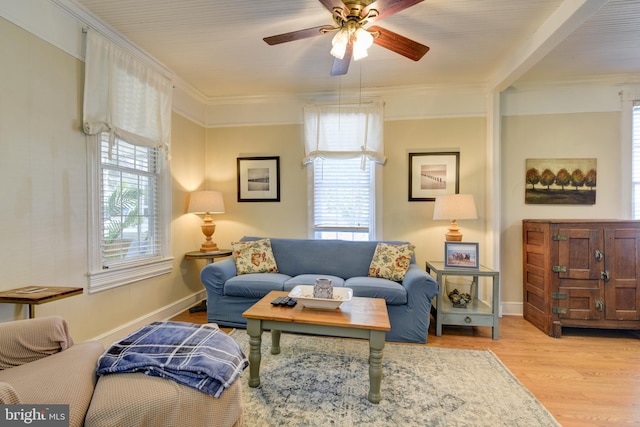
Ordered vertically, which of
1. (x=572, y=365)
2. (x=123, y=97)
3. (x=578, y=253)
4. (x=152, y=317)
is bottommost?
(x=572, y=365)

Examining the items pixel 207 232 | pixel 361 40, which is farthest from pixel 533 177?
pixel 207 232

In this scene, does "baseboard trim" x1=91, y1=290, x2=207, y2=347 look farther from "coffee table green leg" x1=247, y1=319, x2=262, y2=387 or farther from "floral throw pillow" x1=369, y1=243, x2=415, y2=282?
"floral throw pillow" x1=369, y1=243, x2=415, y2=282

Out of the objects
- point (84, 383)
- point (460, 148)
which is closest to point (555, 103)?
point (460, 148)

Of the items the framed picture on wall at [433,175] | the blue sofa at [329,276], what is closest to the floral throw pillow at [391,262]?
the blue sofa at [329,276]

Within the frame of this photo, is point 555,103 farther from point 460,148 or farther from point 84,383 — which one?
point 84,383

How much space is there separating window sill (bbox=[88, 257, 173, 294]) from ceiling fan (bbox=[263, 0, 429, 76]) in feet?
7.70

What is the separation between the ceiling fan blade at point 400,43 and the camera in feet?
6.49

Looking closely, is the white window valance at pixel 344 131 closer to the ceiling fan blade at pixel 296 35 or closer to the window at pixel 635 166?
the ceiling fan blade at pixel 296 35

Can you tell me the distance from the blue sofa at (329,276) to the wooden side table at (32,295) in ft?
4.14

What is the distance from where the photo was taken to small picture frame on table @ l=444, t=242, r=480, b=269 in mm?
2920

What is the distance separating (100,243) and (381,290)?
8.17 ft

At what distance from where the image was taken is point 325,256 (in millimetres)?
3307

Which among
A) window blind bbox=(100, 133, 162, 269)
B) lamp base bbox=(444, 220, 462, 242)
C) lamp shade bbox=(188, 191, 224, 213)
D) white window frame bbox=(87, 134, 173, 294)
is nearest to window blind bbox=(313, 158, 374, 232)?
lamp base bbox=(444, 220, 462, 242)

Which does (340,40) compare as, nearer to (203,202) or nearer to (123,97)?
(123,97)
